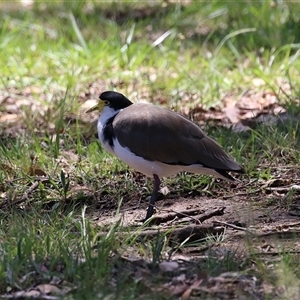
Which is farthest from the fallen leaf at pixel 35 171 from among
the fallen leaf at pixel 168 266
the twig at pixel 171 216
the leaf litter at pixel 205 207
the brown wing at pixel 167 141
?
the fallen leaf at pixel 168 266

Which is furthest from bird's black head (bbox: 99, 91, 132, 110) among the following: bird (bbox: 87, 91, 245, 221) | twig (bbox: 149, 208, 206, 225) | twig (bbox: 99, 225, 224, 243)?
twig (bbox: 99, 225, 224, 243)

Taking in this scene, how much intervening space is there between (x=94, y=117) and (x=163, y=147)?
189 centimetres

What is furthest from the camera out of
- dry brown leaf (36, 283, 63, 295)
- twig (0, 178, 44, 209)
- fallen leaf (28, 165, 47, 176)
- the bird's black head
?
fallen leaf (28, 165, 47, 176)

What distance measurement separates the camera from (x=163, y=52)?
7.23 meters

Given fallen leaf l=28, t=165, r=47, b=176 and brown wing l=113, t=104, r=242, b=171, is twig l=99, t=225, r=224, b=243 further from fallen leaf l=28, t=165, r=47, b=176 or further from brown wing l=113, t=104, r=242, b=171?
fallen leaf l=28, t=165, r=47, b=176

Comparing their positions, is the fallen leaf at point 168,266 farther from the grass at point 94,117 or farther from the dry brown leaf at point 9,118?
the dry brown leaf at point 9,118

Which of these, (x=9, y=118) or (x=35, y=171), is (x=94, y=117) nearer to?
(x=9, y=118)

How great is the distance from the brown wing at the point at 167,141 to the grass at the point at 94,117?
1.29 ft

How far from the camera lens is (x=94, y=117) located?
629 centimetres

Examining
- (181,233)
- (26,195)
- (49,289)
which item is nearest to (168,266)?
(181,233)

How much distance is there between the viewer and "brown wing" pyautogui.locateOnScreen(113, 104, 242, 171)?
446 centimetres

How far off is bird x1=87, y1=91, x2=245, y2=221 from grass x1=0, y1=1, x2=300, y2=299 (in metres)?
0.31

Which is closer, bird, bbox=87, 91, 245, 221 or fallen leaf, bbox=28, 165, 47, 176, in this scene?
bird, bbox=87, 91, 245, 221

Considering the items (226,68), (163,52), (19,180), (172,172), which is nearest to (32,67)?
(163,52)
